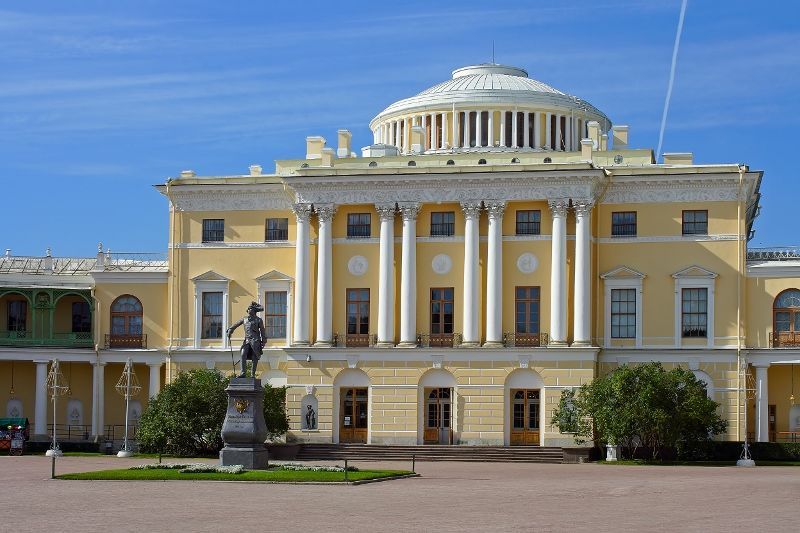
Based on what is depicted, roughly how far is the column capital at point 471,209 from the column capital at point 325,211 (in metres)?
5.90

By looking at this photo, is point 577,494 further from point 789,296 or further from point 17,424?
point 17,424

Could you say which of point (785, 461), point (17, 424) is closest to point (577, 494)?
point (785, 461)

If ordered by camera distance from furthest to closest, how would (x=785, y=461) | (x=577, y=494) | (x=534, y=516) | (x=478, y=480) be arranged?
(x=785, y=461) → (x=478, y=480) → (x=577, y=494) → (x=534, y=516)

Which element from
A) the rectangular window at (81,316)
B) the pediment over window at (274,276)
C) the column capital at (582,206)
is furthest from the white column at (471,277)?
the rectangular window at (81,316)

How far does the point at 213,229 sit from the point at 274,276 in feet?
12.7

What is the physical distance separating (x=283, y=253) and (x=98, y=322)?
9.76m

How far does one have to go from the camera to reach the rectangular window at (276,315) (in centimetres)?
6719

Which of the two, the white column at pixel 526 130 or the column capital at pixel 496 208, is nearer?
the column capital at pixel 496 208

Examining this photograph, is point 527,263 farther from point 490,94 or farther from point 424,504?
point 424,504

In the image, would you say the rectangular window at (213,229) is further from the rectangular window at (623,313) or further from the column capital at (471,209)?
the rectangular window at (623,313)

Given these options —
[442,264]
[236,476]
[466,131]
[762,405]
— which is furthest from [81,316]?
[236,476]

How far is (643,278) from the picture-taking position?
6425 centimetres

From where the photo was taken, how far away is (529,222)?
211 feet

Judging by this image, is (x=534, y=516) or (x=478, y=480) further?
(x=478, y=480)
